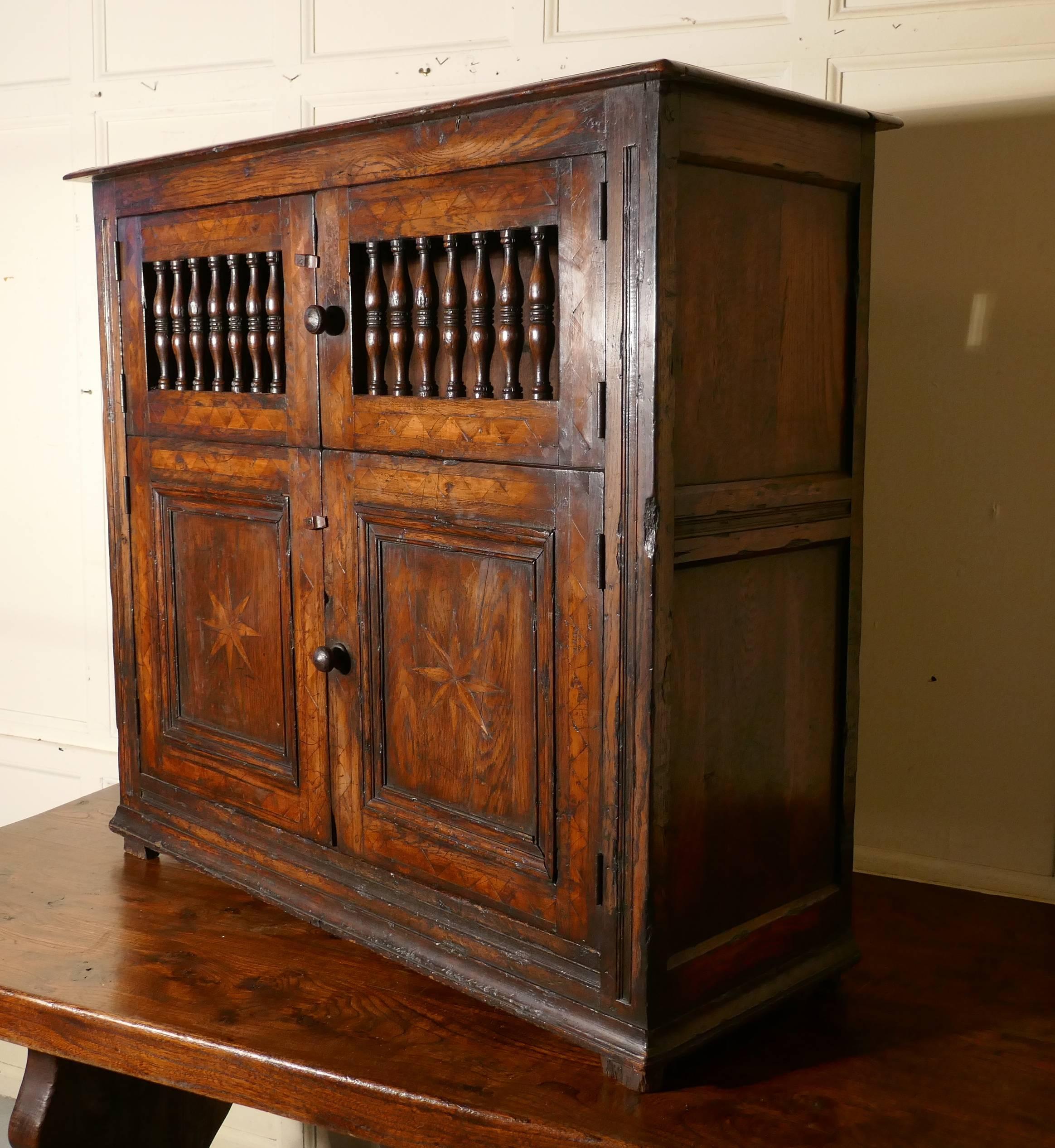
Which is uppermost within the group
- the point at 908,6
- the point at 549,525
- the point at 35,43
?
the point at 35,43

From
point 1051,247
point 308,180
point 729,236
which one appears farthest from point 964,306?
point 308,180

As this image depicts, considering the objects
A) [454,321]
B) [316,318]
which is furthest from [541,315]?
[316,318]

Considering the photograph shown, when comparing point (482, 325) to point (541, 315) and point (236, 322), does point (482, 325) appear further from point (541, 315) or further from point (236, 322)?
point (236, 322)

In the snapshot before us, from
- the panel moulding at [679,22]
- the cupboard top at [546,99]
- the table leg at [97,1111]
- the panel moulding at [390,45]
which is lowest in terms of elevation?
the table leg at [97,1111]

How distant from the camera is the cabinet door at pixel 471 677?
4.95ft

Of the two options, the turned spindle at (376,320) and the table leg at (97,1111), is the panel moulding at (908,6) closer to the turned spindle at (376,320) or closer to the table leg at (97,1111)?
the turned spindle at (376,320)

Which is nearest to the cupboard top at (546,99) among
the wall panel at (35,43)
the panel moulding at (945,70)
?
the panel moulding at (945,70)

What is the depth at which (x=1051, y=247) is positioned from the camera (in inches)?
75.7

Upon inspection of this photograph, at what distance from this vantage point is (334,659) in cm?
180

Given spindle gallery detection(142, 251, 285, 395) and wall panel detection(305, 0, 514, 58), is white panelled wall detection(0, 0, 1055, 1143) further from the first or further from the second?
spindle gallery detection(142, 251, 285, 395)

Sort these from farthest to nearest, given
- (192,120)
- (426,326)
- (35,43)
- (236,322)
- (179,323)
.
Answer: (35,43)
(192,120)
(179,323)
(236,322)
(426,326)

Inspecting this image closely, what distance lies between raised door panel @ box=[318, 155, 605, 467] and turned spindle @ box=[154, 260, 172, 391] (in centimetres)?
42

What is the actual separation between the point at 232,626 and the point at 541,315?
0.82 meters

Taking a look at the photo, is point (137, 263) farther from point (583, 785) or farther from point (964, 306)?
point (964, 306)
